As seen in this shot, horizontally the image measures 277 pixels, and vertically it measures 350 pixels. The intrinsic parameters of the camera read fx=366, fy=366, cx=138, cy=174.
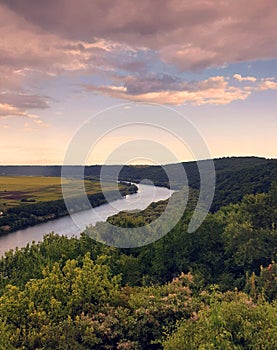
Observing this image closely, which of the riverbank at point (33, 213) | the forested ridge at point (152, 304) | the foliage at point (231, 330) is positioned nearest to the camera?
the foliage at point (231, 330)

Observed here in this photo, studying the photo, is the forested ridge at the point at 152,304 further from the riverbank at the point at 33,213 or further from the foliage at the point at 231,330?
the riverbank at the point at 33,213

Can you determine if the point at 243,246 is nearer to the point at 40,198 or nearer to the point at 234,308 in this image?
the point at 234,308

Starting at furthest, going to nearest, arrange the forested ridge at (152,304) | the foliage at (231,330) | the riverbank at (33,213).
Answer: the riverbank at (33,213), the forested ridge at (152,304), the foliage at (231,330)

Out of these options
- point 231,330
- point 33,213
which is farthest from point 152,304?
point 33,213

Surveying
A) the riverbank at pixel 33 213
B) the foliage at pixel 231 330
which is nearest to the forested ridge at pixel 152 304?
the foliage at pixel 231 330

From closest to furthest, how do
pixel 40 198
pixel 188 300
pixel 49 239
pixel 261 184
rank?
pixel 188 300, pixel 49 239, pixel 261 184, pixel 40 198

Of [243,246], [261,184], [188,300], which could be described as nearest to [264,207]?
[243,246]

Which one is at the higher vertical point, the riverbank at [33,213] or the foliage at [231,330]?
the foliage at [231,330]

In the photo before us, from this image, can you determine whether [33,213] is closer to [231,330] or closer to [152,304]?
[152,304]
